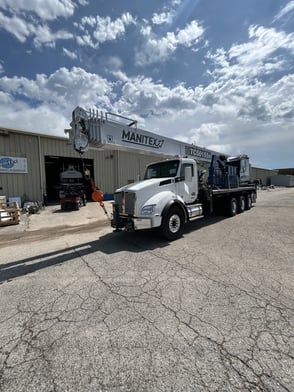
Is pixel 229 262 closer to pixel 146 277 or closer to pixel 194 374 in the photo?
pixel 146 277

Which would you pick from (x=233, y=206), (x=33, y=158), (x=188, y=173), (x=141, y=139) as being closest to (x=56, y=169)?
(x=33, y=158)

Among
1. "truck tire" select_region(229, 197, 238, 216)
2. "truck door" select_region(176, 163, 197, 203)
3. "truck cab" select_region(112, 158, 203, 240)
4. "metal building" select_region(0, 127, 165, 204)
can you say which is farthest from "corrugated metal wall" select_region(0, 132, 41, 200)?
"truck tire" select_region(229, 197, 238, 216)

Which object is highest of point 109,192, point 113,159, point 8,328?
point 113,159

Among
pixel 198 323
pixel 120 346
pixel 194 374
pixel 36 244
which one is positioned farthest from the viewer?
pixel 36 244

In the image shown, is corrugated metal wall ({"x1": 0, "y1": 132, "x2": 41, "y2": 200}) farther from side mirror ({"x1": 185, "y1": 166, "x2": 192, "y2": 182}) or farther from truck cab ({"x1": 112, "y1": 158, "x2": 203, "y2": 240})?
side mirror ({"x1": 185, "y1": 166, "x2": 192, "y2": 182})

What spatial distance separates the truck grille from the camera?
562 cm

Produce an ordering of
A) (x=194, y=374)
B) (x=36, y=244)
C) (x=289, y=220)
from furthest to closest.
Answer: (x=289, y=220)
(x=36, y=244)
(x=194, y=374)

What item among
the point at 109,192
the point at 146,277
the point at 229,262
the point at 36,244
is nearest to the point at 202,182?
the point at 229,262

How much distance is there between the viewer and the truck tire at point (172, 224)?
18.7ft

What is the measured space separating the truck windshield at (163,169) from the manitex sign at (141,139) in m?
0.71

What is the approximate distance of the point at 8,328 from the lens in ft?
7.88

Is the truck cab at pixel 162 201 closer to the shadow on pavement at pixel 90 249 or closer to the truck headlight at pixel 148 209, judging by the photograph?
the truck headlight at pixel 148 209

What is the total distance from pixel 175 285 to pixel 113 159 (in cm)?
1631

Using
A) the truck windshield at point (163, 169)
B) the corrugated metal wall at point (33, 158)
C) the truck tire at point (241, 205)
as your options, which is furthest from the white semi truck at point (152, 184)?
the corrugated metal wall at point (33, 158)
